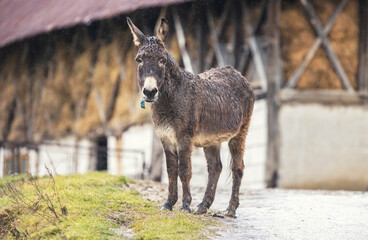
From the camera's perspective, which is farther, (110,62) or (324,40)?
(110,62)

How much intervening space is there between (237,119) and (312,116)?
7.19 m

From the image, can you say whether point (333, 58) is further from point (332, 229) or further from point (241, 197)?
point (332, 229)

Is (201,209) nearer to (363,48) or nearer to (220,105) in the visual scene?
(220,105)

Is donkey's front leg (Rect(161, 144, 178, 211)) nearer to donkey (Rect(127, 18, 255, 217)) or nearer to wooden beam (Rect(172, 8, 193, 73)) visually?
donkey (Rect(127, 18, 255, 217))

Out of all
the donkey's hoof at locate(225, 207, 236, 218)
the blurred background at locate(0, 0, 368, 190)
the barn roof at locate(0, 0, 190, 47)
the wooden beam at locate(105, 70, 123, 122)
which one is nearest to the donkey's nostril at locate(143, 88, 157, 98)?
the donkey's hoof at locate(225, 207, 236, 218)

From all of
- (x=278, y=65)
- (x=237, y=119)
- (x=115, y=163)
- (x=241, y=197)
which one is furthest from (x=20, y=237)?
(x=115, y=163)

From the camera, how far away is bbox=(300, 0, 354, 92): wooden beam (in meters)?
16.7

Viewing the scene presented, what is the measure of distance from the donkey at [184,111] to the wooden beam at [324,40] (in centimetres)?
745

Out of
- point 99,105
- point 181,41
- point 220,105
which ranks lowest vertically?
point 220,105

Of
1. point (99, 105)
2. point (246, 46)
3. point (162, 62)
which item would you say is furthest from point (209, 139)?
point (99, 105)

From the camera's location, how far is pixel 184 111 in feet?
28.5

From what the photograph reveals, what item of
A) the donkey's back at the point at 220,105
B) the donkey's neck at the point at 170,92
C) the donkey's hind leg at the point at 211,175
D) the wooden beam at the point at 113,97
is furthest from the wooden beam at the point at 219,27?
the donkey's neck at the point at 170,92

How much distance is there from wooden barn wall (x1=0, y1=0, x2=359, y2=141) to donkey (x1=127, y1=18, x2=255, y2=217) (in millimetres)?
7343

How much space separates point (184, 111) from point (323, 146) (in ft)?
27.6
